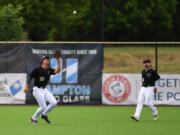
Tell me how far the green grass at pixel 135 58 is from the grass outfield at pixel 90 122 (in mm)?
4767

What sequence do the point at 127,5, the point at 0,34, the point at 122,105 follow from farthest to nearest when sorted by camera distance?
the point at 127,5, the point at 0,34, the point at 122,105

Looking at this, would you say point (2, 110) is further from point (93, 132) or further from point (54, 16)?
point (54, 16)

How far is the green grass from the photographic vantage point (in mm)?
26328

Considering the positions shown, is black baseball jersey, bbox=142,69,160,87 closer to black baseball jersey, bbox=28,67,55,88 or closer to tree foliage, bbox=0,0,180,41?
black baseball jersey, bbox=28,67,55,88

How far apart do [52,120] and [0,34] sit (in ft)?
44.3

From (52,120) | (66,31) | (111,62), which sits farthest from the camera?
(66,31)

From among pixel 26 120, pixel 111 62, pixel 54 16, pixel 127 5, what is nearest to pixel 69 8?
pixel 54 16

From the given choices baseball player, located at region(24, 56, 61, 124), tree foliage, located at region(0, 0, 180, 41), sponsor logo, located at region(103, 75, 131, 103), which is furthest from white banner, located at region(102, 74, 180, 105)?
tree foliage, located at region(0, 0, 180, 41)

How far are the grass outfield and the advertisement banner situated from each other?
856 millimetres

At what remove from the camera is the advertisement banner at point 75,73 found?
75.9 ft

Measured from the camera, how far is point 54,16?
2293 inches

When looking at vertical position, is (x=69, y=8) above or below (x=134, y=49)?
above

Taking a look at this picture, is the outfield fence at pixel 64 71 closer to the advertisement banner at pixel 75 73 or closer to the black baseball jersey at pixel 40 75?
the advertisement banner at pixel 75 73

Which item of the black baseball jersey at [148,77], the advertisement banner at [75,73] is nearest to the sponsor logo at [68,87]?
the advertisement banner at [75,73]
